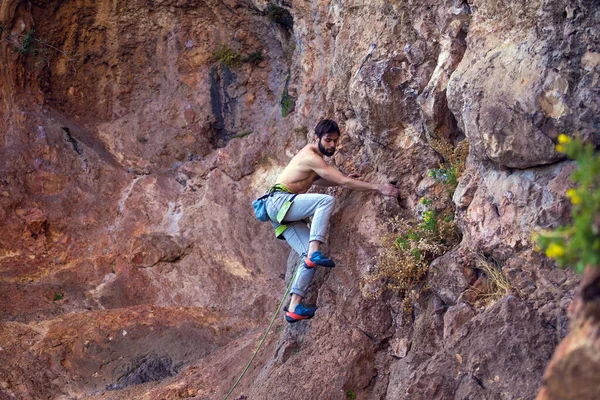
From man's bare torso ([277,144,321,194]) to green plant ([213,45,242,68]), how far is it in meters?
4.02

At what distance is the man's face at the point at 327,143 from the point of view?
6521 mm

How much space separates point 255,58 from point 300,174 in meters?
4.06

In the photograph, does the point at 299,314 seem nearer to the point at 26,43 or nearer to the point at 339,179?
the point at 339,179

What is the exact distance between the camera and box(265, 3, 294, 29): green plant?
9.48m

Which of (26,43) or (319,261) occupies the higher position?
(26,43)

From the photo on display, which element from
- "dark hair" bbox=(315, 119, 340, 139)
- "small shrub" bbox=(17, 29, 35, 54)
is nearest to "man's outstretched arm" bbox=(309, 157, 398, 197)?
"dark hair" bbox=(315, 119, 340, 139)

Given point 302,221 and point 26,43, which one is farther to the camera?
point 26,43

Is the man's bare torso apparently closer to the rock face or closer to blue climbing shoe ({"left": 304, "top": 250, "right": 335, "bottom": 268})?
the rock face

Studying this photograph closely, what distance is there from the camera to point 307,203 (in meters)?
6.31

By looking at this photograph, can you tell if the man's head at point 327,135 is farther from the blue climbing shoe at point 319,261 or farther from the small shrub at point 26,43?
the small shrub at point 26,43

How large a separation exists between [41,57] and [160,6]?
1.79 m

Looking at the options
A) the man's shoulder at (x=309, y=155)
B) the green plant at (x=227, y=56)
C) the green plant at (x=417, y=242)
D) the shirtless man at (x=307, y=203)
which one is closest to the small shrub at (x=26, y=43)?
the green plant at (x=227, y=56)

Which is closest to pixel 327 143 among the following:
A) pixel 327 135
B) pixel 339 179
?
pixel 327 135

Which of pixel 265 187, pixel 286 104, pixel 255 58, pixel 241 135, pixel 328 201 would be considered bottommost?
pixel 265 187
